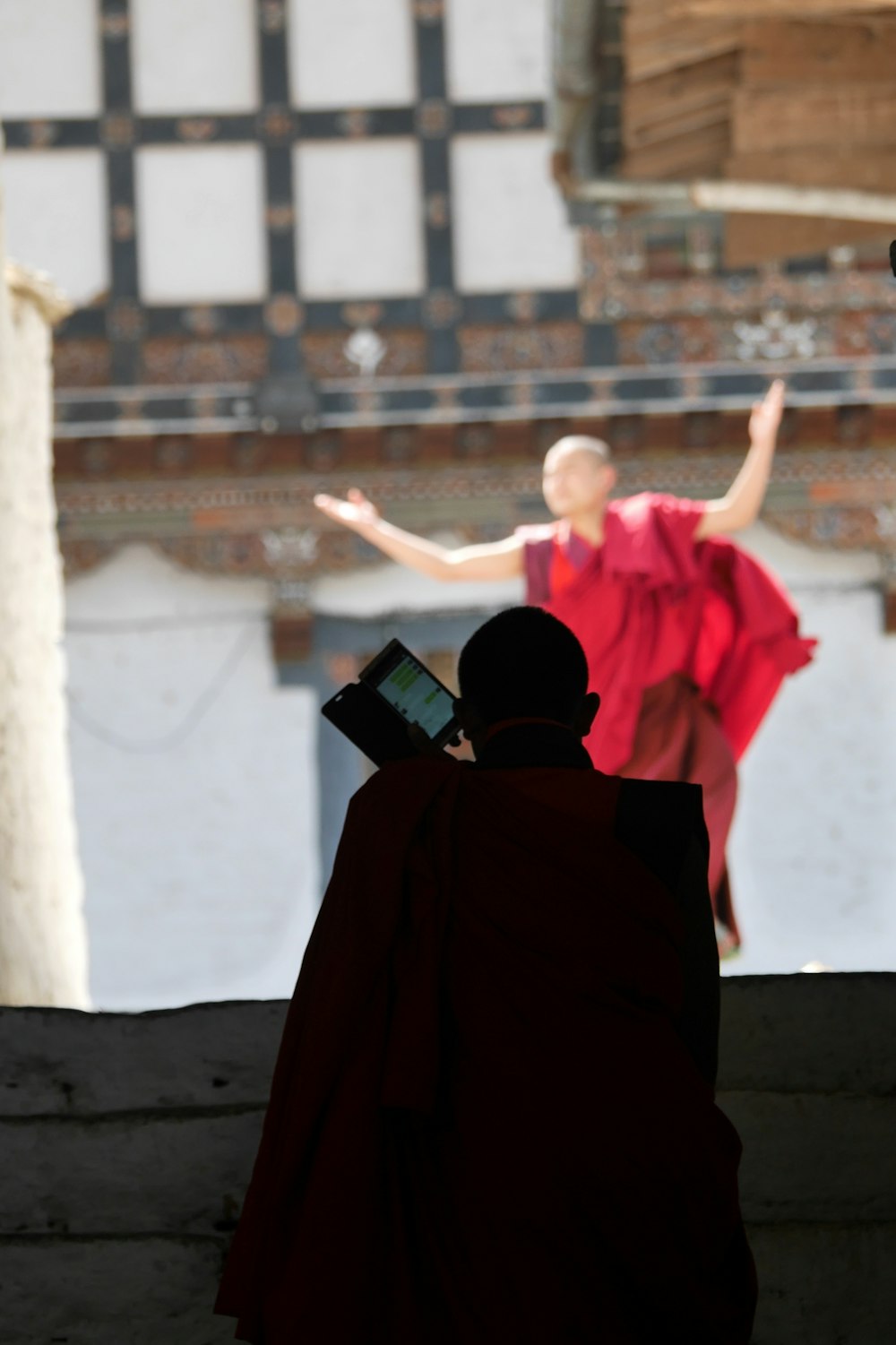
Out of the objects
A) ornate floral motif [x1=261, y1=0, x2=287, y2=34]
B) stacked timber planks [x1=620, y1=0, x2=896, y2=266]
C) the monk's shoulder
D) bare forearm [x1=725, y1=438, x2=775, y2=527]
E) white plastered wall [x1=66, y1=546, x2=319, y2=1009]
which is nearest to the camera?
the monk's shoulder

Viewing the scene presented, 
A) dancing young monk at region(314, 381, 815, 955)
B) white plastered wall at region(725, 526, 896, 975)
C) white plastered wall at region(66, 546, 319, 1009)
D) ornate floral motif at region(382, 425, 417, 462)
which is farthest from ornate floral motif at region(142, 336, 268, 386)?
dancing young monk at region(314, 381, 815, 955)

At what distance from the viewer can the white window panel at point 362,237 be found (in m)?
9.50

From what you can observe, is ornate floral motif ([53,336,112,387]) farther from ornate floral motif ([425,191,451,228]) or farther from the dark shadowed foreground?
the dark shadowed foreground

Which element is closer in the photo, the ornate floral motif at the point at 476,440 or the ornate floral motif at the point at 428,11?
the ornate floral motif at the point at 476,440

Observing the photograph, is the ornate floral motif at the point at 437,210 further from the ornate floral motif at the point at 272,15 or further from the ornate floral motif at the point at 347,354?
the ornate floral motif at the point at 272,15

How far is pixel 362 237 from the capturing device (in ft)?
31.2

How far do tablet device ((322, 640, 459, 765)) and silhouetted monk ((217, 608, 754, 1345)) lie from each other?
6cm

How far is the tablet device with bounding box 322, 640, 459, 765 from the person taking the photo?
191 cm

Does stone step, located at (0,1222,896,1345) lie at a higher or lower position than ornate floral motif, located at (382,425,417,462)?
lower

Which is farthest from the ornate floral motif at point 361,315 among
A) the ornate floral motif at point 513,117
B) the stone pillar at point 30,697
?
the stone pillar at point 30,697

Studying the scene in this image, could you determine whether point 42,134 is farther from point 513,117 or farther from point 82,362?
point 513,117

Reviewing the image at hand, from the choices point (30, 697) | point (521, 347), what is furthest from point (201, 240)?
point (30, 697)

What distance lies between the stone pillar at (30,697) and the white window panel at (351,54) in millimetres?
5671

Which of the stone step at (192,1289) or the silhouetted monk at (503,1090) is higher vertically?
the silhouetted monk at (503,1090)
